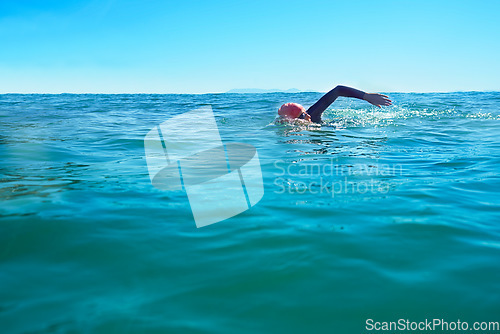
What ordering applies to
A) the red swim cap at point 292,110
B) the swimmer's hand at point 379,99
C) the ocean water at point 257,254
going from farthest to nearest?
the red swim cap at point 292,110
the swimmer's hand at point 379,99
the ocean water at point 257,254

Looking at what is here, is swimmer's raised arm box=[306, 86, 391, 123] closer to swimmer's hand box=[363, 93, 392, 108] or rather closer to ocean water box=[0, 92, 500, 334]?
swimmer's hand box=[363, 93, 392, 108]

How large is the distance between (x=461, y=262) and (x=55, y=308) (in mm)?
2133

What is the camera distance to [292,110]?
27.7 feet

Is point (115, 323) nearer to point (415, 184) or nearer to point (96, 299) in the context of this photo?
point (96, 299)

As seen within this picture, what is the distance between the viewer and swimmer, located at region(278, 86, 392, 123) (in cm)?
693

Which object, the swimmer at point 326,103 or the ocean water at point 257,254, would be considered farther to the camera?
the swimmer at point 326,103

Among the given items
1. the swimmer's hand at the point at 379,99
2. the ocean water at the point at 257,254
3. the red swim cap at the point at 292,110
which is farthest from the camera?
the red swim cap at the point at 292,110

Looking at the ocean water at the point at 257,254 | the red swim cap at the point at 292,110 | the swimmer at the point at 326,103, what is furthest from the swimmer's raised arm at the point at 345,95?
the ocean water at the point at 257,254

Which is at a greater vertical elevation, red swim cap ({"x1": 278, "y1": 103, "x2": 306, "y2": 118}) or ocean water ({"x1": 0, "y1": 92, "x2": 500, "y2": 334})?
red swim cap ({"x1": 278, "y1": 103, "x2": 306, "y2": 118})

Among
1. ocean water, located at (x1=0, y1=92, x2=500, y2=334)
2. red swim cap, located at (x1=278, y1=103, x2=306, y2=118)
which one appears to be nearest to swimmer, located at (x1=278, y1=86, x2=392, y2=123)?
red swim cap, located at (x1=278, y1=103, x2=306, y2=118)

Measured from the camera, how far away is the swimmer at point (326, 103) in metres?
6.93

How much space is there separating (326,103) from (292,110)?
3.08 ft

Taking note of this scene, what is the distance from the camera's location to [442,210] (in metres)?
2.61

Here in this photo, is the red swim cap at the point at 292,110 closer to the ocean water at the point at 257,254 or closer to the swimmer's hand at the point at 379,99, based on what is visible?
the swimmer's hand at the point at 379,99
